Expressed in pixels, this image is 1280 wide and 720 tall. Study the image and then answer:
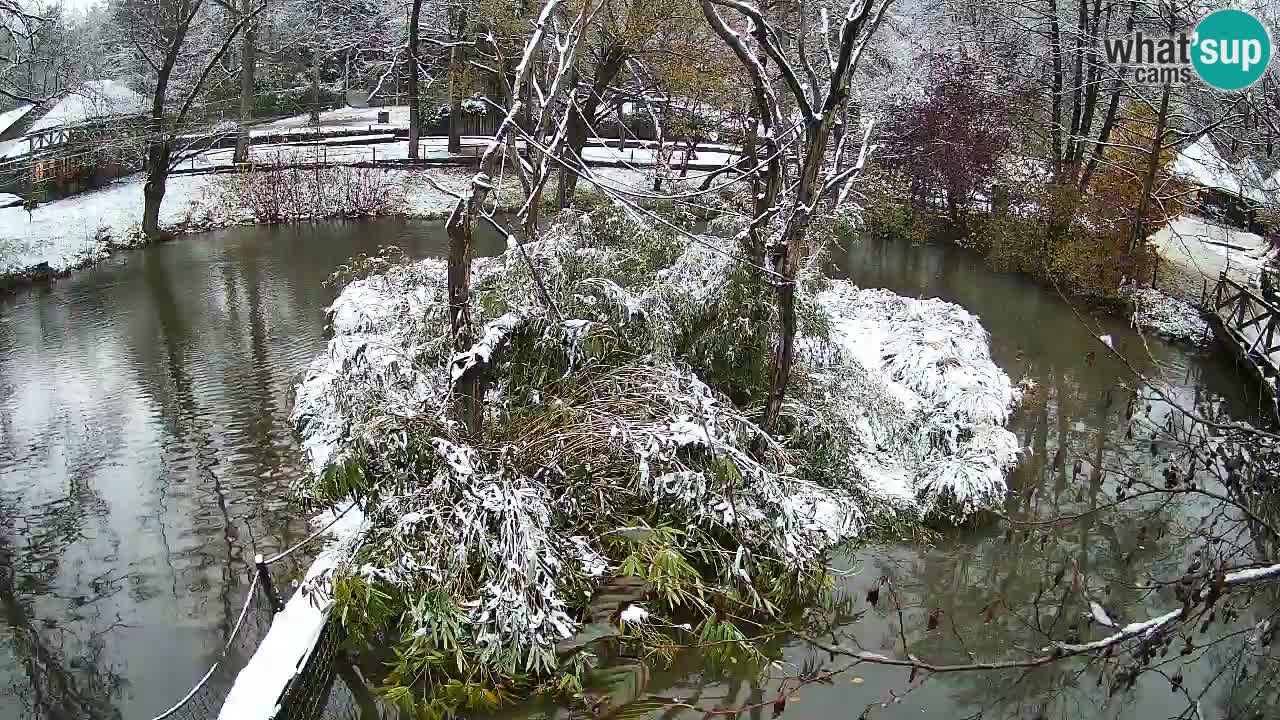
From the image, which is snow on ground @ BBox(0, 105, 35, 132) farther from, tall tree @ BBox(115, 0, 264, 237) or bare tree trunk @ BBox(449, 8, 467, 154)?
bare tree trunk @ BBox(449, 8, 467, 154)

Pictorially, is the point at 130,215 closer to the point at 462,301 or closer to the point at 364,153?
the point at 364,153

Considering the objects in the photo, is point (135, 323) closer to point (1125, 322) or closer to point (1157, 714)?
point (1157, 714)

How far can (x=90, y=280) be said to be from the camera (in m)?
16.9

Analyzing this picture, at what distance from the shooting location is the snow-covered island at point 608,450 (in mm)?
6203

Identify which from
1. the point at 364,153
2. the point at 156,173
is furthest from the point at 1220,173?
the point at 364,153

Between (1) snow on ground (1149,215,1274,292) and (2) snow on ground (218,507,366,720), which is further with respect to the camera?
(1) snow on ground (1149,215,1274,292)

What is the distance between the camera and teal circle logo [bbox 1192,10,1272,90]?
13.6 metres

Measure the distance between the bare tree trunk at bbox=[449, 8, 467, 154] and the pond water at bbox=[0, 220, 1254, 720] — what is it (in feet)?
28.9

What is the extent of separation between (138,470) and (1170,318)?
1397 cm

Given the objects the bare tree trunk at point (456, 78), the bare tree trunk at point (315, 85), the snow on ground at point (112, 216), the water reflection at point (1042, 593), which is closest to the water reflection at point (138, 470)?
the snow on ground at point (112, 216)

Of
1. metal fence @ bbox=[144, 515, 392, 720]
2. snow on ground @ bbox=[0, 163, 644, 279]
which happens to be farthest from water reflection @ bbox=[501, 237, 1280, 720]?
snow on ground @ bbox=[0, 163, 644, 279]

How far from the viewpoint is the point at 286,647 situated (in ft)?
19.6

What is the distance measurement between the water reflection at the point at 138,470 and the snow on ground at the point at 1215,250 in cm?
1399

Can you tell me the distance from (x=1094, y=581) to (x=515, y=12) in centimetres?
1776
